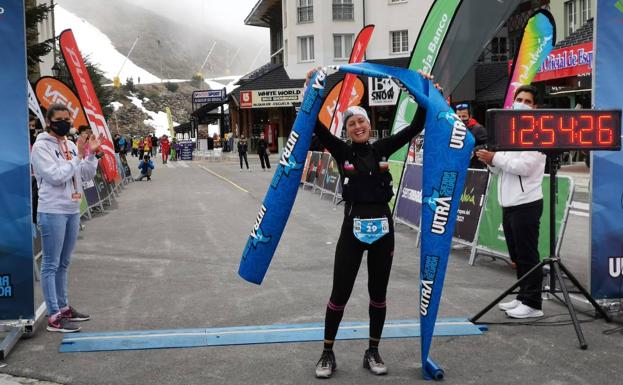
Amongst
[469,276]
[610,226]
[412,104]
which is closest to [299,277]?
[469,276]

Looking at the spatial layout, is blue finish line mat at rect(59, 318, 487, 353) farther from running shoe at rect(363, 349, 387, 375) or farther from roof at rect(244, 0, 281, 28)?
roof at rect(244, 0, 281, 28)

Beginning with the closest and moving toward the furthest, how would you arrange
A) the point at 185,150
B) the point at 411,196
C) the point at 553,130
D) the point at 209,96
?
the point at 553,130 < the point at 411,196 < the point at 185,150 < the point at 209,96

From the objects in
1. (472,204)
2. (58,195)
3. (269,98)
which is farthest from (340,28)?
(58,195)

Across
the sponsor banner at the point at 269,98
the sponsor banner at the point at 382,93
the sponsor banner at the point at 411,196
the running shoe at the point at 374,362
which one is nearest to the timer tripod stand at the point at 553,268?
the running shoe at the point at 374,362

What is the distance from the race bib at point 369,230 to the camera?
4844 millimetres

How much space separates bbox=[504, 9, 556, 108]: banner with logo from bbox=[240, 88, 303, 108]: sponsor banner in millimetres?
37351

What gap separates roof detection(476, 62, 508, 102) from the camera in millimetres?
36969

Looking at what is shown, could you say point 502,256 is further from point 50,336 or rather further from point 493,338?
point 50,336

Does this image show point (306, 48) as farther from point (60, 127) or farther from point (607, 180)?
point (60, 127)

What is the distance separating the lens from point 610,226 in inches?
254

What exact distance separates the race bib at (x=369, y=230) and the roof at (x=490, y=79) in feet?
108

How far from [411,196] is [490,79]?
29573 mm

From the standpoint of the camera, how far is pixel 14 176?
19.5 ft

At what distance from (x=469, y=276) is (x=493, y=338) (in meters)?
2.68
